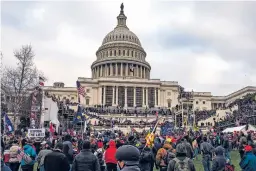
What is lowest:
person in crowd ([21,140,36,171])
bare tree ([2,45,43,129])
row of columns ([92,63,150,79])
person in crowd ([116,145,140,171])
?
person in crowd ([21,140,36,171])

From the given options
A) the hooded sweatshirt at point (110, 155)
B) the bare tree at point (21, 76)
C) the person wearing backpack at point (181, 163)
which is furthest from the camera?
the bare tree at point (21, 76)

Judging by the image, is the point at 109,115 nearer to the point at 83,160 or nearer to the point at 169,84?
the point at 169,84

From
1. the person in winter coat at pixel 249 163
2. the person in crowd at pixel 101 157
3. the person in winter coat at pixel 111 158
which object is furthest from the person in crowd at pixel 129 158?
the person in crowd at pixel 101 157

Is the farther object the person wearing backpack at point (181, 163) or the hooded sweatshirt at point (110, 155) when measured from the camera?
the hooded sweatshirt at point (110, 155)

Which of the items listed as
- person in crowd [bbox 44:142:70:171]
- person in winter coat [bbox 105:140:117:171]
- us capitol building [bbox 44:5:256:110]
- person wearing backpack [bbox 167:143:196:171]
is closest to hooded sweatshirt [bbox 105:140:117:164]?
person in winter coat [bbox 105:140:117:171]

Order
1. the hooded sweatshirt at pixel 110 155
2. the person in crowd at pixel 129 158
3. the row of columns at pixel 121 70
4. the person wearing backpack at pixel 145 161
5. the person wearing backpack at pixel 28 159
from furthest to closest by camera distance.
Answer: the row of columns at pixel 121 70
the hooded sweatshirt at pixel 110 155
the person wearing backpack at pixel 28 159
the person wearing backpack at pixel 145 161
the person in crowd at pixel 129 158

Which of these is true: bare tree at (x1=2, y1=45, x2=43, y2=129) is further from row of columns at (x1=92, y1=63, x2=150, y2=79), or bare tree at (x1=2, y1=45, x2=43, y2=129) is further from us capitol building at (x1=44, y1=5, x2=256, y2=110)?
row of columns at (x1=92, y1=63, x2=150, y2=79)

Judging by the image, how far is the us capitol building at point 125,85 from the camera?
92.2 m

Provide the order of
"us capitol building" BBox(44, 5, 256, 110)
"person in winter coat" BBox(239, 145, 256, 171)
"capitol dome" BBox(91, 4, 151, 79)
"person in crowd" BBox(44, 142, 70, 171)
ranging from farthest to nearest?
"capitol dome" BBox(91, 4, 151, 79) → "us capitol building" BBox(44, 5, 256, 110) → "person in winter coat" BBox(239, 145, 256, 171) → "person in crowd" BBox(44, 142, 70, 171)

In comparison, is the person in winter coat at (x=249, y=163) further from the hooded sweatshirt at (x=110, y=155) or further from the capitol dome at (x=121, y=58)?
the capitol dome at (x=121, y=58)

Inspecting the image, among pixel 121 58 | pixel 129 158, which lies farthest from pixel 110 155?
pixel 121 58

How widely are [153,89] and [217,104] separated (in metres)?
30.1

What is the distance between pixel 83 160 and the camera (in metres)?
6.97

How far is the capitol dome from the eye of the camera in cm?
10344
